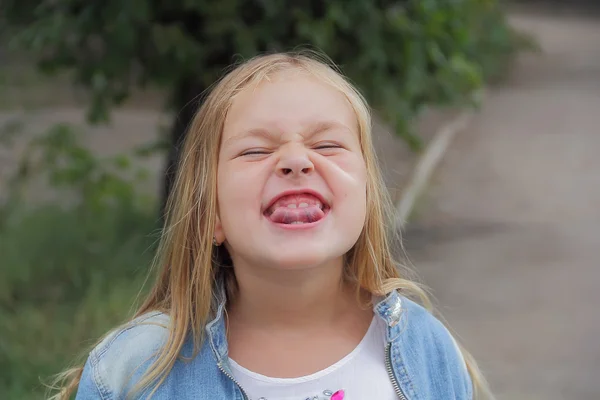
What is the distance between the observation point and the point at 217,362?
194cm

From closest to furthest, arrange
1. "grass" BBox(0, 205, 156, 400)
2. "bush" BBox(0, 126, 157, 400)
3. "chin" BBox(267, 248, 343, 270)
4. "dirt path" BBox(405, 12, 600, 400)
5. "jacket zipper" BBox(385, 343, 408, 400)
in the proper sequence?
"chin" BBox(267, 248, 343, 270) → "jacket zipper" BBox(385, 343, 408, 400) → "grass" BBox(0, 205, 156, 400) → "bush" BBox(0, 126, 157, 400) → "dirt path" BBox(405, 12, 600, 400)

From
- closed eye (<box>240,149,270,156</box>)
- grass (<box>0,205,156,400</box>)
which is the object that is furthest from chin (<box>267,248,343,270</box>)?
grass (<box>0,205,156,400</box>)

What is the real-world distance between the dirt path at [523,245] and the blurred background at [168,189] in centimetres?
2

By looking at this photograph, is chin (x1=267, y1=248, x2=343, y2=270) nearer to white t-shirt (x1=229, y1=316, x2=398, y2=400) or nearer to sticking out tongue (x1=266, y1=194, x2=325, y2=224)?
sticking out tongue (x1=266, y1=194, x2=325, y2=224)

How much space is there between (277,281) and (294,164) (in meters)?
0.27

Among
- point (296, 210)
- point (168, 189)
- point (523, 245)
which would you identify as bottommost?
point (523, 245)

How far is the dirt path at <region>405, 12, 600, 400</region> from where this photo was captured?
4891 millimetres

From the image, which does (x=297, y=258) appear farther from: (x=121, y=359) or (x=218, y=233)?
(x=121, y=359)

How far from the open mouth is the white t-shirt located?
12.6 inches

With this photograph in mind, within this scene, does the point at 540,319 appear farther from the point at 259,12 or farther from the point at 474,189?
the point at 474,189

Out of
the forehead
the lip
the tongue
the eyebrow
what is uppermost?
the forehead

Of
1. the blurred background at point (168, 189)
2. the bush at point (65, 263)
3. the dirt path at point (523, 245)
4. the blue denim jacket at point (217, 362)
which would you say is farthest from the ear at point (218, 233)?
the dirt path at point (523, 245)

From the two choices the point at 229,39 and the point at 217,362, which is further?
the point at 229,39

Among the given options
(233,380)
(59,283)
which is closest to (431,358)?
(233,380)
